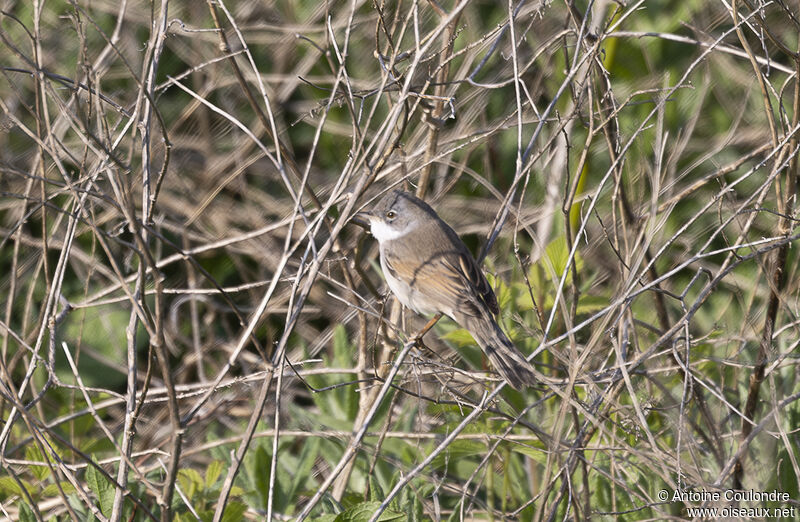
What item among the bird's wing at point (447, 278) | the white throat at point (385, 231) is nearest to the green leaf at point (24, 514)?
the bird's wing at point (447, 278)

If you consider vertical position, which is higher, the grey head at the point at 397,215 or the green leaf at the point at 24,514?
the grey head at the point at 397,215

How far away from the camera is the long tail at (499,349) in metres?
3.05

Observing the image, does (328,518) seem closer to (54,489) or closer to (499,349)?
(499,349)

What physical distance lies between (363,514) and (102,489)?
3.06ft

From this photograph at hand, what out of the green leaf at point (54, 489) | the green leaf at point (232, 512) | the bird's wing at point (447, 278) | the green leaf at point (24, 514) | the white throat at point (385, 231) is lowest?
the green leaf at point (54, 489)

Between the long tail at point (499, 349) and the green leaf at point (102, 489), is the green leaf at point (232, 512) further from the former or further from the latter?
the long tail at point (499, 349)

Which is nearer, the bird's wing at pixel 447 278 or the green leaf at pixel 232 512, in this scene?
the green leaf at pixel 232 512

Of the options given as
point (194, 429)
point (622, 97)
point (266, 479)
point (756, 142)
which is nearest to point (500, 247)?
point (622, 97)

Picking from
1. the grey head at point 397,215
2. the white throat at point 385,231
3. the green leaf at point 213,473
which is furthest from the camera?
the white throat at point 385,231

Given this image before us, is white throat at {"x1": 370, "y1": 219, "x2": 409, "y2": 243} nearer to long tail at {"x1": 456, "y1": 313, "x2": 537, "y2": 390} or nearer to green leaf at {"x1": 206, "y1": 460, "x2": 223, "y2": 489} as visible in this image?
long tail at {"x1": 456, "y1": 313, "x2": 537, "y2": 390}

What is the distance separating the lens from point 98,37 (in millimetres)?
6062

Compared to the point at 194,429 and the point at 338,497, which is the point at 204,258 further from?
the point at 338,497

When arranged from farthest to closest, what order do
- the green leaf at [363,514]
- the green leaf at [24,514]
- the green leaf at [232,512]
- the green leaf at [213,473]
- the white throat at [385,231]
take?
the white throat at [385,231]
the green leaf at [213,473]
the green leaf at [232,512]
the green leaf at [24,514]
the green leaf at [363,514]

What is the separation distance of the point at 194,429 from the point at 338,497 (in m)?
2.01
